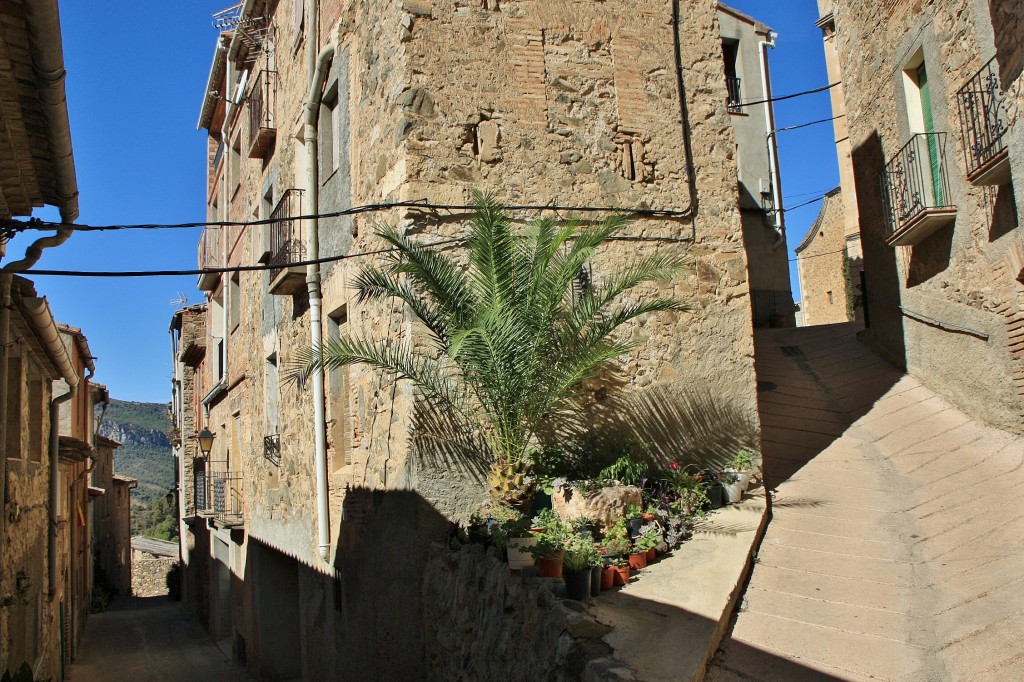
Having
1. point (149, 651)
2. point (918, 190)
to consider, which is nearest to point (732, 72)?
point (918, 190)

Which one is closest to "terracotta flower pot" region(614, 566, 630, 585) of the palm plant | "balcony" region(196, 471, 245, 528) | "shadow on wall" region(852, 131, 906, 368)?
the palm plant

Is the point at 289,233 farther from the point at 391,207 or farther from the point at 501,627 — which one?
the point at 501,627

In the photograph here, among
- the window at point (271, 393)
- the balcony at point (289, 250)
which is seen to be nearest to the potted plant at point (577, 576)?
the balcony at point (289, 250)

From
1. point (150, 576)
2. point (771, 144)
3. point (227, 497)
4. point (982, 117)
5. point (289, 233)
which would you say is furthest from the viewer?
point (150, 576)

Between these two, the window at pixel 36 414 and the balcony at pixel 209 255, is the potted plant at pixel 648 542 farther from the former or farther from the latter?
the balcony at pixel 209 255

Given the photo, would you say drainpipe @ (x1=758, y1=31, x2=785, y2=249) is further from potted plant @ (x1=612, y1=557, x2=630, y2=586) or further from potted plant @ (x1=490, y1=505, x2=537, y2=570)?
potted plant @ (x1=612, y1=557, x2=630, y2=586)

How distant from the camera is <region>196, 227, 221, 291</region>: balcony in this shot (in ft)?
67.3

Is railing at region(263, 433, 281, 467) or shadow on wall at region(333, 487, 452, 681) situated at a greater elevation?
railing at region(263, 433, 281, 467)

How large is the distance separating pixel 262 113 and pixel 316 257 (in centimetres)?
458

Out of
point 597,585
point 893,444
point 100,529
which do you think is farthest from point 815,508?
point 100,529

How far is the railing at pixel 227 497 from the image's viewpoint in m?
16.3

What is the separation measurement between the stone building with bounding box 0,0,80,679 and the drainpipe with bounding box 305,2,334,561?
295 centimetres

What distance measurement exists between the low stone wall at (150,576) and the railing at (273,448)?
848 inches

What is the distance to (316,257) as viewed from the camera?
10.7m
